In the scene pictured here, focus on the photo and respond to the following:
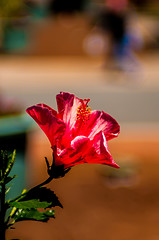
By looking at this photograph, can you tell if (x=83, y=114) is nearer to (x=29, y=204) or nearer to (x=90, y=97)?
(x=29, y=204)

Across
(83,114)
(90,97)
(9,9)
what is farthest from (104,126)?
(9,9)

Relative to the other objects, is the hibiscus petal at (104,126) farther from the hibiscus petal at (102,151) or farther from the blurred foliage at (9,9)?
the blurred foliage at (9,9)

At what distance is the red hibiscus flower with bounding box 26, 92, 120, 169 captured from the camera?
4.10 feet

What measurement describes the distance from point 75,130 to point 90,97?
980 centimetres

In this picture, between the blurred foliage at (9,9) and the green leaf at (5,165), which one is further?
the blurred foliage at (9,9)

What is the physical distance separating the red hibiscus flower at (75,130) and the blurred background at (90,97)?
3.07 meters

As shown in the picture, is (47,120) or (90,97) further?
(90,97)

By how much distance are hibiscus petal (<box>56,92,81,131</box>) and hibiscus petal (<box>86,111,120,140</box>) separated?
4 cm

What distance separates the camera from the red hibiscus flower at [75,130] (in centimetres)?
125

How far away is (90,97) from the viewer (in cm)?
1111

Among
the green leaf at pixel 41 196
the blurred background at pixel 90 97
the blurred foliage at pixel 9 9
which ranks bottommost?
the green leaf at pixel 41 196

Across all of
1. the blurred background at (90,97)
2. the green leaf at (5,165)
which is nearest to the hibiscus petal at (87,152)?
the green leaf at (5,165)

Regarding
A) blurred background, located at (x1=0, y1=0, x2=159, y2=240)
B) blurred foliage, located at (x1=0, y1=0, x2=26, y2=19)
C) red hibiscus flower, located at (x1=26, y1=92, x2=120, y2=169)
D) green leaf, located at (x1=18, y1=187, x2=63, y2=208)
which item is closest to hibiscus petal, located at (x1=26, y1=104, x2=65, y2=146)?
red hibiscus flower, located at (x1=26, y1=92, x2=120, y2=169)

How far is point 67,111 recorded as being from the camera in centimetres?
134
